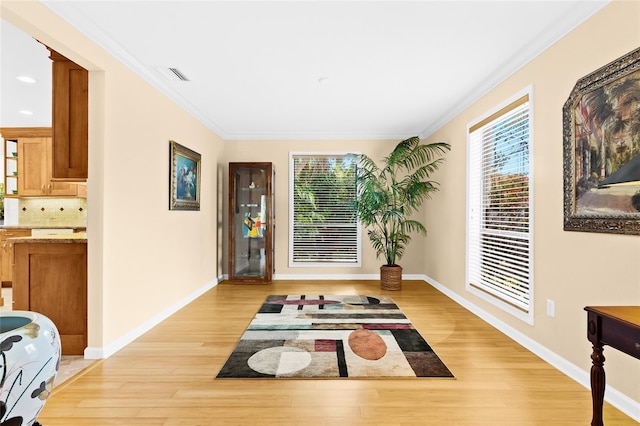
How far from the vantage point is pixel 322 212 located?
19.5ft

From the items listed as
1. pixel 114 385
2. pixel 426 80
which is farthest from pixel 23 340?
pixel 426 80

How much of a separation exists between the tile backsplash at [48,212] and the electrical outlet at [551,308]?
6.37 meters

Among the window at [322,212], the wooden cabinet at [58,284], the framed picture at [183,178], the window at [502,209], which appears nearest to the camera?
the wooden cabinet at [58,284]

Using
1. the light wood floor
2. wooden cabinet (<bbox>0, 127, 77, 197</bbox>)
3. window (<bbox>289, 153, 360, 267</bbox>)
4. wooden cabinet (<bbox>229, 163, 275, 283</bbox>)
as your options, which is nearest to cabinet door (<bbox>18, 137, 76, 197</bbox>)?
wooden cabinet (<bbox>0, 127, 77, 197</bbox>)

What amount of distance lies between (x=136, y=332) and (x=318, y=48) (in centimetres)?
303

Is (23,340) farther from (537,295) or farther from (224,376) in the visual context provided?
(537,295)

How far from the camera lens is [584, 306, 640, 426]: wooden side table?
1.41 m

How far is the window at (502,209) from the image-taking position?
10.0ft

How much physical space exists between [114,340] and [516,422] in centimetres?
298

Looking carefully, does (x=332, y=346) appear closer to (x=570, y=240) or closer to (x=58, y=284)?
(x=570, y=240)

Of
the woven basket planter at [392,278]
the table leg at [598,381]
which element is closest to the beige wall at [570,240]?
the table leg at [598,381]

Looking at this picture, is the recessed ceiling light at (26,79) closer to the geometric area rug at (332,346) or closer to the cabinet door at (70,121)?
the cabinet door at (70,121)

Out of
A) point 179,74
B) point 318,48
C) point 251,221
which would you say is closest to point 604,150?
point 318,48

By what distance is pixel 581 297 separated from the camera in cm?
235
